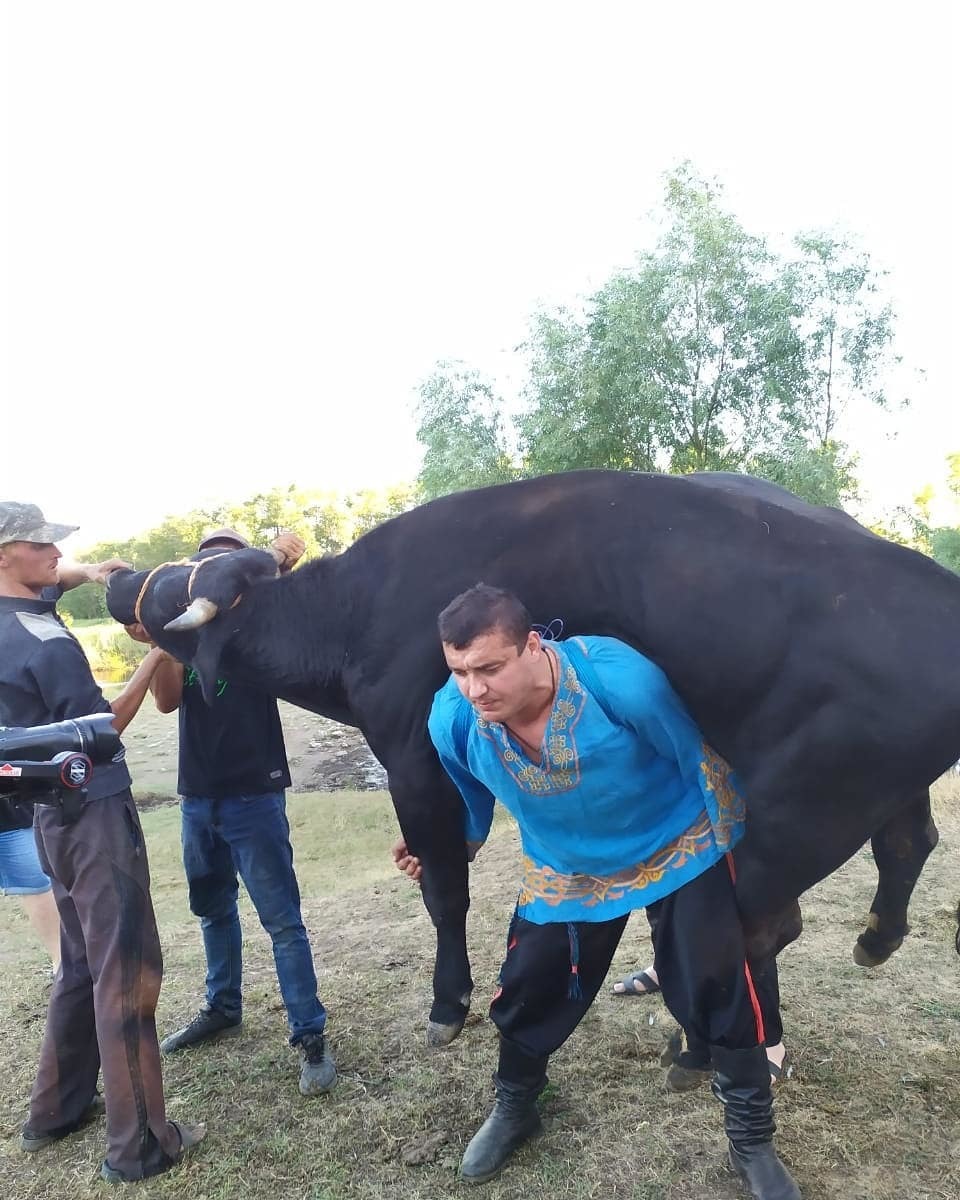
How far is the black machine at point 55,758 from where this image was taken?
2.79 m

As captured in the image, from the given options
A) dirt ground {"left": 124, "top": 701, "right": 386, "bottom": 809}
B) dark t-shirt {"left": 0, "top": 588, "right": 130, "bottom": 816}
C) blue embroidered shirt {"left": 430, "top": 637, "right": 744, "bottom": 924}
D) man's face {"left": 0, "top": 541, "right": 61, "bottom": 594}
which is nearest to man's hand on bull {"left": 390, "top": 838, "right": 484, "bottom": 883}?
blue embroidered shirt {"left": 430, "top": 637, "right": 744, "bottom": 924}

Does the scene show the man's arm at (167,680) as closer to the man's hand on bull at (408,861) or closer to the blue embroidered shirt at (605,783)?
the man's hand on bull at (408,861)

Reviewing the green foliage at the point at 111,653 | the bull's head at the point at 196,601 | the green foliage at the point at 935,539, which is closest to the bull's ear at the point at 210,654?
the bull's head at the point at 196,601

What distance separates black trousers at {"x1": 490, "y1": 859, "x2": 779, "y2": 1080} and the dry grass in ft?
1.29

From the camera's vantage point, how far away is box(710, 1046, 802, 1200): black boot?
2.73 m

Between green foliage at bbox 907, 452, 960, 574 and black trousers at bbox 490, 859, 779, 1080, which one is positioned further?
green foliage at bbox 907, 452, 960, 574

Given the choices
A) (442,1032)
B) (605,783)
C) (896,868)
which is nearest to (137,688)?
(442,1032)

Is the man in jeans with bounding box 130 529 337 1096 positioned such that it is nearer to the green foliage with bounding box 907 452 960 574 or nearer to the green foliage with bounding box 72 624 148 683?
the green foliage with bounding box 907 452 960 574

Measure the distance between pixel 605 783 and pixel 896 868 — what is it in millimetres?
1424

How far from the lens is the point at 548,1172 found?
3012 mm

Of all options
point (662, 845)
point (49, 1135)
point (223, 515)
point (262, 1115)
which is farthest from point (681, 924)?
point (223, 515)

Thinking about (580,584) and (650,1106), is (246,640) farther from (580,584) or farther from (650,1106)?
(650,1106)

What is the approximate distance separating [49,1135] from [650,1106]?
216cm

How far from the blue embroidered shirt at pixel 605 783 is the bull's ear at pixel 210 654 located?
96 cm
